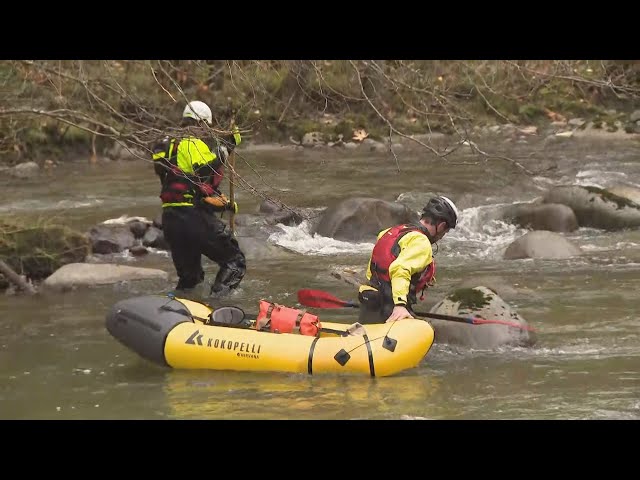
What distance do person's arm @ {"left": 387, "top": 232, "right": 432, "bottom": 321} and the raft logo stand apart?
2.99 ft

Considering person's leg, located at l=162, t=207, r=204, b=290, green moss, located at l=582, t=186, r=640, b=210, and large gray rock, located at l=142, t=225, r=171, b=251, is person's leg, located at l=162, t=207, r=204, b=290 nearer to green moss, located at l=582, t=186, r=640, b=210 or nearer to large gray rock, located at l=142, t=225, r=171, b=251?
large gray rock, located at l=142, t=225, r=171, b=251

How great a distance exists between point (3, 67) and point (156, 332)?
5.02m

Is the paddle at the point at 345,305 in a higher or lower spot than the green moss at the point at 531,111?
lower

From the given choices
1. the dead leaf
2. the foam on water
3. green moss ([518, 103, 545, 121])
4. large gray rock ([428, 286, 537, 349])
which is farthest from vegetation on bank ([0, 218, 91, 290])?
green moss ([518, 103, 545, 121])

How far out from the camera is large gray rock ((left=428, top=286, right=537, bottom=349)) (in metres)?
7.12

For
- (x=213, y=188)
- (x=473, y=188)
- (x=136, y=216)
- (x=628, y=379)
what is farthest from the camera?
(x=473, y=188)

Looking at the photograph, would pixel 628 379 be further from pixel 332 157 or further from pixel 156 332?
pixel 332 157

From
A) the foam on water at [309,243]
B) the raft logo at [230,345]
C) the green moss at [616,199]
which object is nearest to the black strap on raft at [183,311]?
the raft logo at [230,345]

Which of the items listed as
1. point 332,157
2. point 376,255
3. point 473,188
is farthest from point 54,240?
point 332,157

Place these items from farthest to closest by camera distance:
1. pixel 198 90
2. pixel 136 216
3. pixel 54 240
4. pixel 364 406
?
pixel 198 90, pixel 136 216, pixel 54 240, pixel 364 406

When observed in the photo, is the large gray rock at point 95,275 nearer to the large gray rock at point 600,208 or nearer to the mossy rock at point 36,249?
the mossy rock at point 36,249

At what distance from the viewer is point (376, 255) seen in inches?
260

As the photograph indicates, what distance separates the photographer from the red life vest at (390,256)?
6.52 m

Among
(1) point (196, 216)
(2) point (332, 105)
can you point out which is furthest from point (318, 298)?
(2) point (332, 105)
